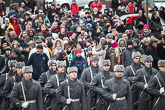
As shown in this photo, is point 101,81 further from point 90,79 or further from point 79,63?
point 79,63

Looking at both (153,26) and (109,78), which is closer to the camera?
(109,78)

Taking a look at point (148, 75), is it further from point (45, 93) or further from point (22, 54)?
point (22, 54)

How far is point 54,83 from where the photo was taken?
13.1 m

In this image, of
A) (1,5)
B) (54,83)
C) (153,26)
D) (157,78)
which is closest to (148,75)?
(157,78)

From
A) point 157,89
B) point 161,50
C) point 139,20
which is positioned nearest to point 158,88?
point 157,89

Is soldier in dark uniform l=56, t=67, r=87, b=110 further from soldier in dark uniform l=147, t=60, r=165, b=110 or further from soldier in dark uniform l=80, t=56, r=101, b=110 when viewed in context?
soldier in dark uniform l=147, t=60, r=165, b=110

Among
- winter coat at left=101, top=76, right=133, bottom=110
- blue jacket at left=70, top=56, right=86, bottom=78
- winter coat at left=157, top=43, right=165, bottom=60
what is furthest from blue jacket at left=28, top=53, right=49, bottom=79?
winter coat at left=157, top=43, right=165, bottom=60

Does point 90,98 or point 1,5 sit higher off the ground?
point 1,5

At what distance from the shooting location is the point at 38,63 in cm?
1537

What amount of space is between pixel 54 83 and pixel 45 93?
73 centimetres

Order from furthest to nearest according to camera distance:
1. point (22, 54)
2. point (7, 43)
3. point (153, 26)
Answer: point (153, 26) → point (7, 43) → point (22, 54)

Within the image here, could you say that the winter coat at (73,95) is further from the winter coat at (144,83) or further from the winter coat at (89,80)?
the winter coat at (144,83)

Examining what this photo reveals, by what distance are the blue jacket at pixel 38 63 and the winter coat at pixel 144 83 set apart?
3267 mm

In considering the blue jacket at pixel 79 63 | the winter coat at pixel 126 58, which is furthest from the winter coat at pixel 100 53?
the blue jacket at pixel 79 63
